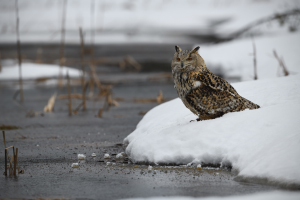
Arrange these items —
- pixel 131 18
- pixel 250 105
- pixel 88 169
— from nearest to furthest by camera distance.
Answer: pixel 88 169
pixel 250 105
pixel 131 18

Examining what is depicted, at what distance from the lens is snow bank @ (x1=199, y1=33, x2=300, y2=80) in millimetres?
12734

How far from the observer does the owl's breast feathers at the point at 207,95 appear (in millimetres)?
6152

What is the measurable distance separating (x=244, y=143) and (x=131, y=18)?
3300 centimetres

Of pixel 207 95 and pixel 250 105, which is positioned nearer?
pixel 207 95

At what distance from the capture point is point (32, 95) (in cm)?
1436

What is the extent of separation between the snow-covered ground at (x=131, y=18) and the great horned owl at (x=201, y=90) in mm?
25664

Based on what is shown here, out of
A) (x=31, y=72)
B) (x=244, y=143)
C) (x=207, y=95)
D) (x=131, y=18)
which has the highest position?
(x=131, y=18)

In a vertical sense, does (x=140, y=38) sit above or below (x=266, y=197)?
above

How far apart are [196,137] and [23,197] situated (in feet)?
7.09

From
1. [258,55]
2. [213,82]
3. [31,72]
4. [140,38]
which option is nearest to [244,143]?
[213,82]

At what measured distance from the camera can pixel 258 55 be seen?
14.1 metres

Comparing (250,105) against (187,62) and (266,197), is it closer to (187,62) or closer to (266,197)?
(187,62)

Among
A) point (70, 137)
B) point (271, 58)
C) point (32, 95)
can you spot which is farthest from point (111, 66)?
point (70, 137)

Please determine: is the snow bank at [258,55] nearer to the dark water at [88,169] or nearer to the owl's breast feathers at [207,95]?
the dark water at [88,169]
